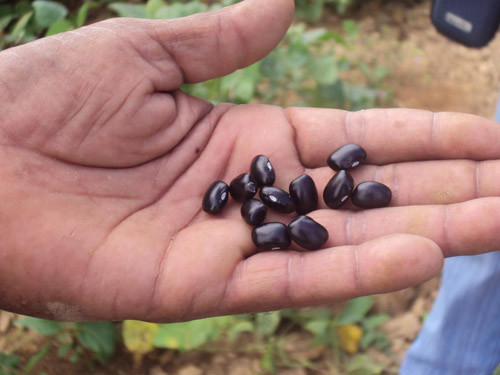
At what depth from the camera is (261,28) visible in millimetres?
2619

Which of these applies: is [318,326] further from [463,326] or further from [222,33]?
[222,33]

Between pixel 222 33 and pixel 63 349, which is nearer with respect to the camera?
pixel 222 33

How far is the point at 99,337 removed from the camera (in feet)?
9.50

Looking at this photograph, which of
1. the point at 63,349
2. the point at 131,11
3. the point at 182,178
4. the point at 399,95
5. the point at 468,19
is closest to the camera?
the point at 182,178

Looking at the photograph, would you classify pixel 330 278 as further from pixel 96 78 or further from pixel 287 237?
pixel 96 78

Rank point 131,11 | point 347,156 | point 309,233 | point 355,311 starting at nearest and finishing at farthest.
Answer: point 309,233 < point 347,156 < point 355,311 < point 131,11

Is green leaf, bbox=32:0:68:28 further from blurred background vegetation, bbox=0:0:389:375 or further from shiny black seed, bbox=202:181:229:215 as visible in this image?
shiny black seed, bbox=202:181:229:215

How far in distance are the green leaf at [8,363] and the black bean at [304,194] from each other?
150 centimetres

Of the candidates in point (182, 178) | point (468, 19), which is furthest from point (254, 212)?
point (468, 19)

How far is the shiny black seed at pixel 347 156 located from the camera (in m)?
2.46

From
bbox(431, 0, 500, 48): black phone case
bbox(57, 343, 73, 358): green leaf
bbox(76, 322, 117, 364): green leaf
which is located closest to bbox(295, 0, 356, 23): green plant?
bbox(431, 0, 500, 48): black phone case

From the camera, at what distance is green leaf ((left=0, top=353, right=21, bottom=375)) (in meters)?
2.70

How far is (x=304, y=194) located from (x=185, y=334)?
969 millimetres

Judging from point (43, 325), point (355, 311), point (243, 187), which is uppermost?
point (243, 187)
